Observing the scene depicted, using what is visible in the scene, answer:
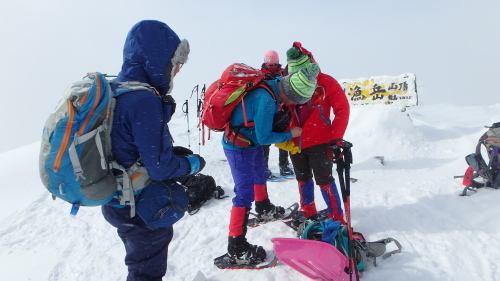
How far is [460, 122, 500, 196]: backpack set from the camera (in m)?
4.40

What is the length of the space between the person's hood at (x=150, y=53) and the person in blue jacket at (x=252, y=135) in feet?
3.52

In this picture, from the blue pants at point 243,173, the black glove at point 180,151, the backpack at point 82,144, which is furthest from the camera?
the blue pants at point 243,173

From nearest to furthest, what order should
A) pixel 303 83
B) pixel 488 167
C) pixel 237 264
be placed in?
pixel 303 83
pixel 237 264
pixel 488 167

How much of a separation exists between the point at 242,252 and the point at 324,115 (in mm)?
1937

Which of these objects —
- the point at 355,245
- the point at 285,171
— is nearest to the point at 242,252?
the point at 355,245

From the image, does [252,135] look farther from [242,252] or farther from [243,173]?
[242,252]

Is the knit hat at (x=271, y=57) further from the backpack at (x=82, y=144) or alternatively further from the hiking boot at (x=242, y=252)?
the backpack at (x=82, y=144)

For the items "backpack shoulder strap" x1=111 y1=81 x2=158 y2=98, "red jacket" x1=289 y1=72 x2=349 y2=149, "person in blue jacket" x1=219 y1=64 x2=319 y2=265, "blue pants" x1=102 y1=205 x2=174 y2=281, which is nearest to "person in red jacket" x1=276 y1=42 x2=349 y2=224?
"red jacket" x1=289 y1=72 x2=349 y2=149

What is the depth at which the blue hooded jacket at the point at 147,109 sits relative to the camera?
6.11 feet

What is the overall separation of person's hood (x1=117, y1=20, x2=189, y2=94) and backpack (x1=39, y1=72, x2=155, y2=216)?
157mm

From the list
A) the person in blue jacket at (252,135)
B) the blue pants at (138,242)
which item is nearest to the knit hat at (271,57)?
the person in blue jacket at (252,135)

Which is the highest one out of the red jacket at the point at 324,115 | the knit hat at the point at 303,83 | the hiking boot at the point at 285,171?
the knit hat at the point at 303,83

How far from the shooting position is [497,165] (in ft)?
14.4

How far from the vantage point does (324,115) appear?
149 inches
